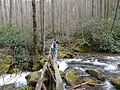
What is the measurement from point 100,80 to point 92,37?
7.61 meters

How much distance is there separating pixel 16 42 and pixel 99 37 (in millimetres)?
6388

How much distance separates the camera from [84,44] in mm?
16984

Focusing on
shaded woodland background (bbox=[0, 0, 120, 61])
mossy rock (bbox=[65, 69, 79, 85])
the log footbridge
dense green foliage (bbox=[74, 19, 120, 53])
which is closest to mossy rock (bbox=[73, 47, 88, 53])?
shaded woodland background (bbox=[0, 0, 120, 61])

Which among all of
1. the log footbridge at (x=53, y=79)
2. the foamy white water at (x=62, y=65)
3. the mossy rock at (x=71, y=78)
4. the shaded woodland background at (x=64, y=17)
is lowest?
the foamy white water at (x=62, y=65)

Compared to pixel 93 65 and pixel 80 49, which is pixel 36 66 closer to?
pixel 93 65

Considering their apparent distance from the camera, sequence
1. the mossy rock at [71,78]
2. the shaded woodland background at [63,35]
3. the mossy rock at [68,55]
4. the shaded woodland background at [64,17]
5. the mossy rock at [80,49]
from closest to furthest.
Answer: the mossy rock at [71,78] < the shaded woodland background at [63,35] < the mossy rock at [68,55] < the mossy rock at [80,49] < the shaded woodland background at [64,17]

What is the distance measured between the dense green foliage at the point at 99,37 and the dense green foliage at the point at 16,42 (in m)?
5.17

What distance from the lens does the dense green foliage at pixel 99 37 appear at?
16.1 metres

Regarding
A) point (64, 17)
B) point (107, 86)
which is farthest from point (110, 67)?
point (64, 17)

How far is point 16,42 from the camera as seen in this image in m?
13.1

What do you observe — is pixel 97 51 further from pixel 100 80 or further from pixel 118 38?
pixel 100 80

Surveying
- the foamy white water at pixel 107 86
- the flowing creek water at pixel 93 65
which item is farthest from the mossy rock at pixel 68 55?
the foamy white water at pixel 107 86

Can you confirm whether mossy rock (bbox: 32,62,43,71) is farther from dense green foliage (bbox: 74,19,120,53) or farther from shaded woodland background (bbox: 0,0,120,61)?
dense green foliage (bbox: 74,19,120,53)

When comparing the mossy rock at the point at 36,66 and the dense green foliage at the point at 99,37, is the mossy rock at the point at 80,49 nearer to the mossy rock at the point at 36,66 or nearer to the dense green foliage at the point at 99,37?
the dense green foliage at the point at 99,37
